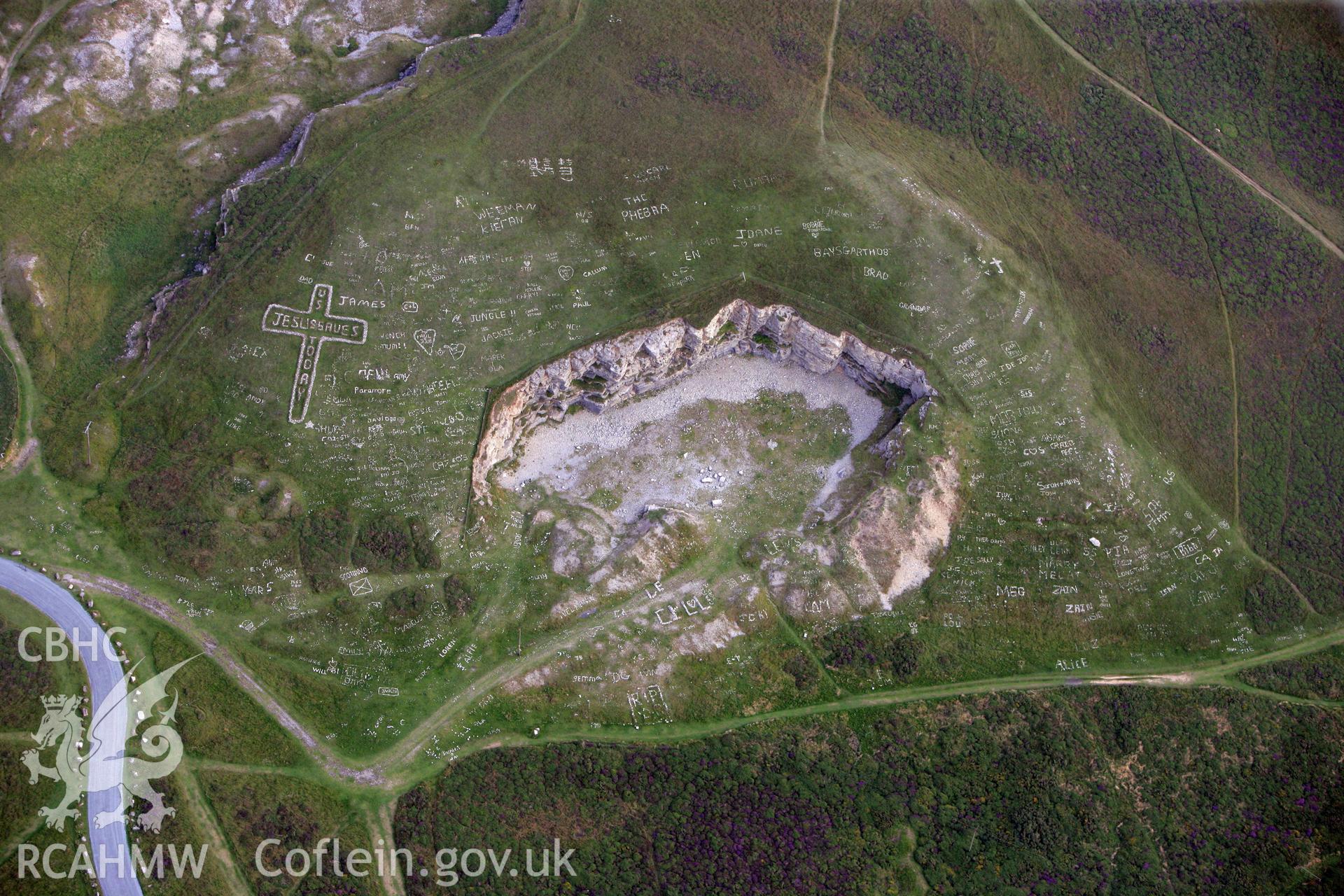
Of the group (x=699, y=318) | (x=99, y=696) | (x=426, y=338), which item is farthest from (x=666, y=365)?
(x=99, y=696)

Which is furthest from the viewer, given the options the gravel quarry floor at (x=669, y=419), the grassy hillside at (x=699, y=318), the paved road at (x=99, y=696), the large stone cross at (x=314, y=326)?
the gravel quarry floor at (x=669, y=419)

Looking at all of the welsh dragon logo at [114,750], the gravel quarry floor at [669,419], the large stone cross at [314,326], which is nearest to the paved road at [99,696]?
the welsh dragon logo at [114,750]

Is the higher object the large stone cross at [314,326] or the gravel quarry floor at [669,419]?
the large stone cross at [314,326]

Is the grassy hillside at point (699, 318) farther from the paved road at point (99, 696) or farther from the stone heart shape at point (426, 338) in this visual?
the paved road at point (99, 696)

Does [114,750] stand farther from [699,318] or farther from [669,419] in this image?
[699,318]

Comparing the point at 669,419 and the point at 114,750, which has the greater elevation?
the point at 669,419

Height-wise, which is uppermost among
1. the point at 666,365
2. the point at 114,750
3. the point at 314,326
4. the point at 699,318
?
the point at 314,326

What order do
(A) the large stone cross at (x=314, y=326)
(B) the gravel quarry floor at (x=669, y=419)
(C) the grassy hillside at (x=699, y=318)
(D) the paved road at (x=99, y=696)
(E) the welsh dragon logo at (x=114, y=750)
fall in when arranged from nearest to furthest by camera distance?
(D) the paved road at (x=99, y=696), (E) the welsh dragon logo at (x=114, y=750), (C) the grassy hillside at (x=699, y=318), (A) the large stone cross at (x=314, y=326), (B) the gravel quarry floor at (x=669, y=419)

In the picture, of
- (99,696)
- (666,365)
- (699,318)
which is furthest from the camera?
(666,365)
